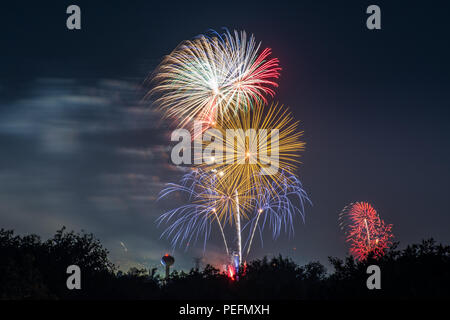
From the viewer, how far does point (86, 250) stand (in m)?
45.1

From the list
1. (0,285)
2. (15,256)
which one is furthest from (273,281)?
(15,256)

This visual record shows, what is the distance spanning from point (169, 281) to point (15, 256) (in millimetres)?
12575

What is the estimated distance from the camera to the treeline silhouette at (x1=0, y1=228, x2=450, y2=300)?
27812mm

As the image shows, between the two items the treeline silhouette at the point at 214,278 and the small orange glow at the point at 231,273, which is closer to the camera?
the treeline silhouette at the point at 214,278

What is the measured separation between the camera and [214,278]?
35719 mm

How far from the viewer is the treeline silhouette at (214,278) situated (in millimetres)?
27812

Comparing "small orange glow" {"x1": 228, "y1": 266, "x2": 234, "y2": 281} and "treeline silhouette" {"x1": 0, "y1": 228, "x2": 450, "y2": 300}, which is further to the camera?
"small orange glow" {"x1": 228, "y1": 266, "x2": 234, "y2": 281}
